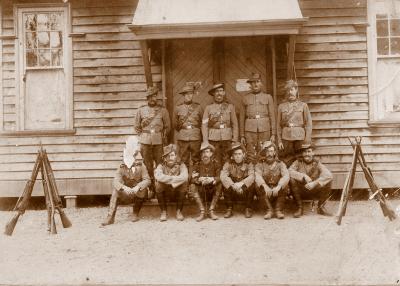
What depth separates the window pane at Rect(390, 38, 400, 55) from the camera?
8844mm

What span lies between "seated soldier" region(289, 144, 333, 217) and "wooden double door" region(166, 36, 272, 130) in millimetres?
1867

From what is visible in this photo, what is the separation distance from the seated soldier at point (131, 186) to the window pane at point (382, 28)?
475 cm

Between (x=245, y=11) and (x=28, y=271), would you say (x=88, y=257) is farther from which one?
(x=245, y=11)

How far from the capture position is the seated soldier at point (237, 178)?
7.25 m

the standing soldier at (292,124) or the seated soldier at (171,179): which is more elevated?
the standing soldier at (292,124)

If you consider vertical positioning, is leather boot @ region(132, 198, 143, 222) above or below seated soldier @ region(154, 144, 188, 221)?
below

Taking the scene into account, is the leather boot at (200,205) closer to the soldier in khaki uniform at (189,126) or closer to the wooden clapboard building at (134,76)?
the soldier in khaki uniform at (189,126)

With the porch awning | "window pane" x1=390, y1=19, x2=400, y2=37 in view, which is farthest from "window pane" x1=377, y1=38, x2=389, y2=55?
the porch awning

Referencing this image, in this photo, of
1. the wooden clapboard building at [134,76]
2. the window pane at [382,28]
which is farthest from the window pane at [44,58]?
the window pane at [382,28]

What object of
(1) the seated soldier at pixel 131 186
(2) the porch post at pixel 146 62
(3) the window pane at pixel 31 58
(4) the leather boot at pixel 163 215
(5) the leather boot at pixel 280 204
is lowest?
(4) the leather boot at pixel 163 215

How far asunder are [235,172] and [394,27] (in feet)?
13.2

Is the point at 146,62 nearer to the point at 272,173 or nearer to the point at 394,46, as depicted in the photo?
the point at 272,173

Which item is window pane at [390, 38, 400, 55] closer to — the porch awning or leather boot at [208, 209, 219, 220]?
the porch awning

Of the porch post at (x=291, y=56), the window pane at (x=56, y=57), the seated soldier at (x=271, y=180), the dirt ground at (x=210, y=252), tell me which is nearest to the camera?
the dirt ground at (x=210, y=252)
